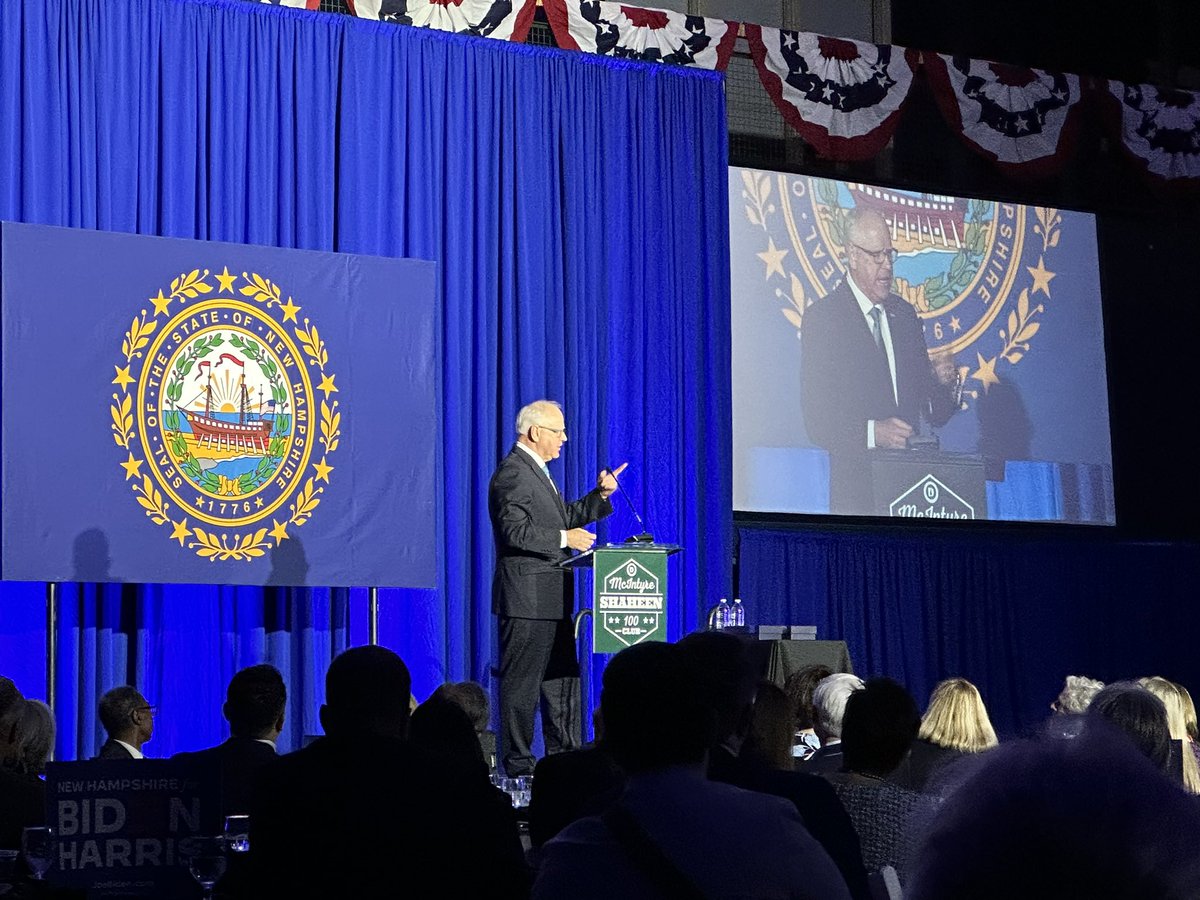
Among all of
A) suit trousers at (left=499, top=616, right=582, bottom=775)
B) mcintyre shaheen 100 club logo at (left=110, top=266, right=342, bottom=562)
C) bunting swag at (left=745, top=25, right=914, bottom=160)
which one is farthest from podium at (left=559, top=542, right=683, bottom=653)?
bunting swag at (left=745, top=25, right=914, bottom=160)

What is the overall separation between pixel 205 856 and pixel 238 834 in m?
0.36

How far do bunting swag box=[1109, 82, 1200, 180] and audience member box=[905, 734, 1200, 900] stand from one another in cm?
997

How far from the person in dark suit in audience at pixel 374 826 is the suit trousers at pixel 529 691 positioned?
4.52 m

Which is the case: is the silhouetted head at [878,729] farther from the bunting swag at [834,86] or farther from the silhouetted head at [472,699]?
the bunting swag at [834,86]

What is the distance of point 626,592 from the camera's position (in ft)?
22.2

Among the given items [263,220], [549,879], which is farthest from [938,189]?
[549,879]

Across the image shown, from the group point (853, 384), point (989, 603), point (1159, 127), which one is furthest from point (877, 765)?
point (1159, 127)

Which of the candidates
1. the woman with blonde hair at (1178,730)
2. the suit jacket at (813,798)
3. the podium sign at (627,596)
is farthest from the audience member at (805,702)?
the suit jacket at (813,798)

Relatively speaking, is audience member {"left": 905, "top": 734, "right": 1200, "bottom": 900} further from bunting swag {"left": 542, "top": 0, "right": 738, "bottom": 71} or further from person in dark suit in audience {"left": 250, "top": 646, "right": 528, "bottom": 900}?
bunting swag {"left": 542, "top": 0, "right": 738, "bottom": 71}

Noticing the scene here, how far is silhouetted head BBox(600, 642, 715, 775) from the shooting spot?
5.86ft

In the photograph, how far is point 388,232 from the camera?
321 inches

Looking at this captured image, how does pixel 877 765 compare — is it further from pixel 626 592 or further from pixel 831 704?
pixel 626 592

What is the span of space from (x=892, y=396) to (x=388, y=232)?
10.0 feet

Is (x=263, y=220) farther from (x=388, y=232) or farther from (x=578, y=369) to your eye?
(x=578, y=369)
